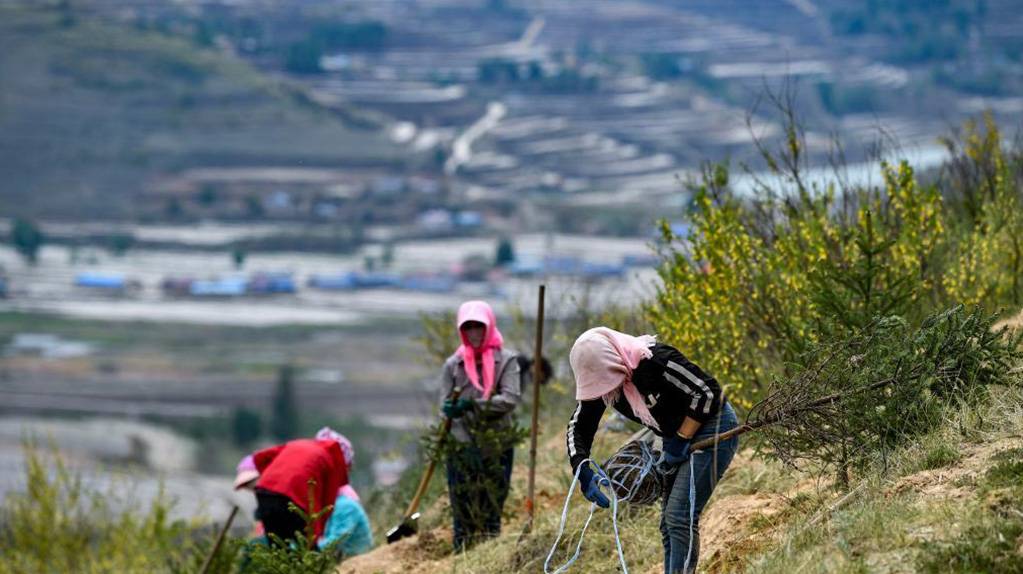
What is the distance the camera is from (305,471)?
30.6 ft

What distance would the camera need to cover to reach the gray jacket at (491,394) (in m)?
9.13

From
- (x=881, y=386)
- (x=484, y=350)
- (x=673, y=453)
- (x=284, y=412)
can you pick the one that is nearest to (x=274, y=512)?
(x=484, y=350)

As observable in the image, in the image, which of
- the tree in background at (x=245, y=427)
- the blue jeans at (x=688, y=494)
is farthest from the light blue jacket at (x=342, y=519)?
the tree in background at (x=245, y=427)

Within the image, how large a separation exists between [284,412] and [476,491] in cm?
6052

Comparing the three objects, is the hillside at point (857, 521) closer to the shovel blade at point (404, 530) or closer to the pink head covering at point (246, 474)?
the shovel blade at point (404, 530)

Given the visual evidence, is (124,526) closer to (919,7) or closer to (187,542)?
(187,542)

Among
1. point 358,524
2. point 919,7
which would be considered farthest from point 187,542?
point 919,7

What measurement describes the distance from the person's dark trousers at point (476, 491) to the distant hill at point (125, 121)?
10457cm

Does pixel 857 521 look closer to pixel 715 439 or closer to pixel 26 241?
pixel 715 439

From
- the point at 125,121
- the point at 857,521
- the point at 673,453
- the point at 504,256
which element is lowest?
the point at 504,256

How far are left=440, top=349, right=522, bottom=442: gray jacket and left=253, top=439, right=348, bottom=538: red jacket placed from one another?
2.87 ft

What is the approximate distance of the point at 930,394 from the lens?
704 centimetres

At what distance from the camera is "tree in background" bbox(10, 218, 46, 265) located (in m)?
102

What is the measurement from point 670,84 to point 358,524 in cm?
13332
